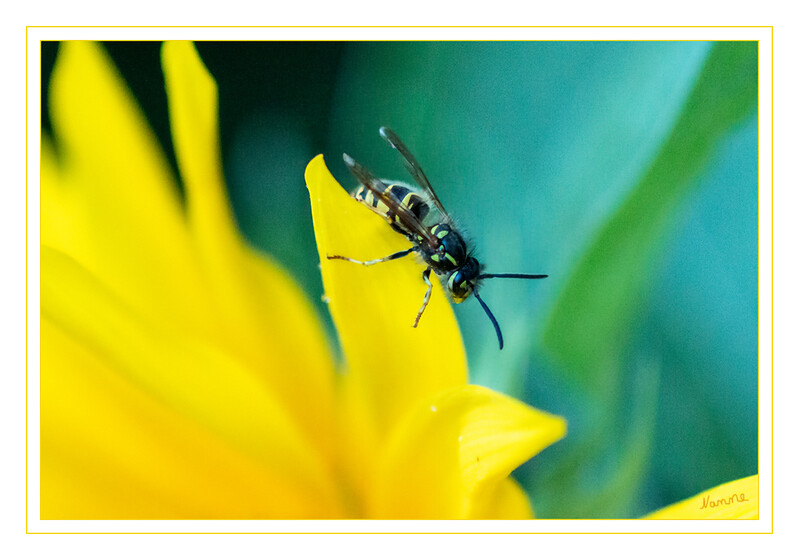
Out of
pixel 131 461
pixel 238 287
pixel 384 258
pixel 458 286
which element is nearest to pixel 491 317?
pixel 458 286

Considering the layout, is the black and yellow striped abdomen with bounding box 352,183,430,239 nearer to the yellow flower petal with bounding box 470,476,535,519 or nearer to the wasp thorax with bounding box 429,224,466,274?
the wasp thorax with bounding box 429,224,466,274

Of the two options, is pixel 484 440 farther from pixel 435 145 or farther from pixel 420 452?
pixel 435 145

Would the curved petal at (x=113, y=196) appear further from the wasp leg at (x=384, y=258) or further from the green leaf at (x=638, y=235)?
the green leaf at (x=638, y=235)

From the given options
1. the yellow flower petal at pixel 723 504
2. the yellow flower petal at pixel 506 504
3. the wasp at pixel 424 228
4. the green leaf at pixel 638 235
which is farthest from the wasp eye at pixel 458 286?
the yellow flower petal at pixel 723 504
